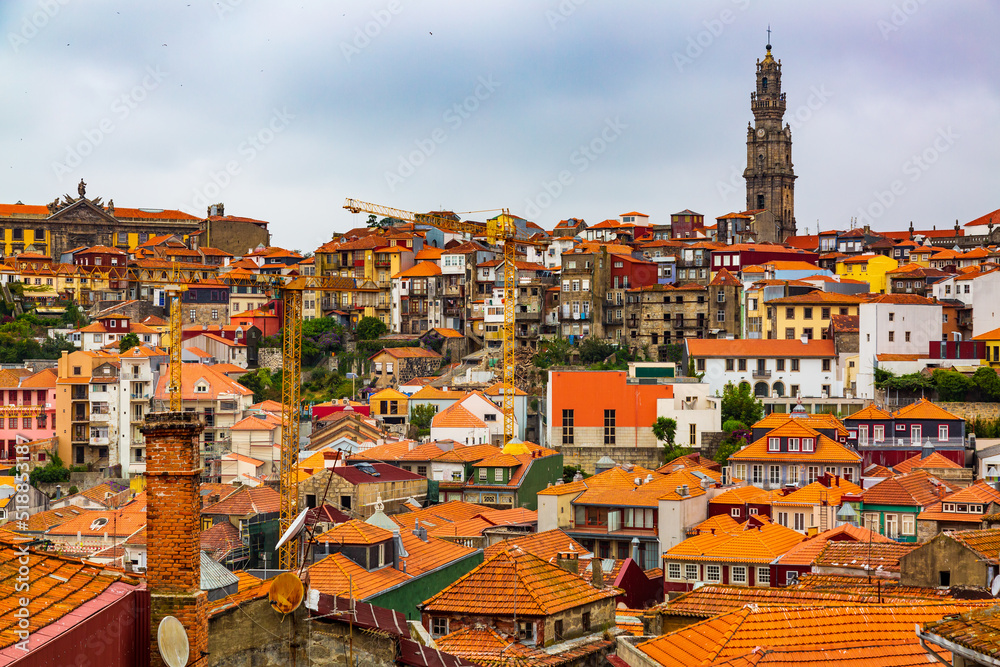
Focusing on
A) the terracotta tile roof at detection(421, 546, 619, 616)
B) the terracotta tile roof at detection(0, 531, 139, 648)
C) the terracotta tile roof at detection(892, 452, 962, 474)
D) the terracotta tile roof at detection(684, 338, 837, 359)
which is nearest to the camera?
the terracotta tile roof at detection(0, 531, 139, 648)

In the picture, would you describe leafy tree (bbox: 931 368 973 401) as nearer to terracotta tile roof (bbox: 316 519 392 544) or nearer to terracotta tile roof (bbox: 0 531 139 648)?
terracotta tile roof (bbox: 316 519 392 544)

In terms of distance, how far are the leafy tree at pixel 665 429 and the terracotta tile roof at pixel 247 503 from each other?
18610mm

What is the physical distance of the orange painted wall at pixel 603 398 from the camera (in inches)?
2184

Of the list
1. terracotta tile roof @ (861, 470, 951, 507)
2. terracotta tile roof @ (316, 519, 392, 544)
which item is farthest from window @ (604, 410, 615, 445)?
terracotta tile roof @ (316, 519, 392, 544)

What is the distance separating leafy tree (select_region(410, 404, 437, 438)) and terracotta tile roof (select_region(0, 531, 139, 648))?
49490mm

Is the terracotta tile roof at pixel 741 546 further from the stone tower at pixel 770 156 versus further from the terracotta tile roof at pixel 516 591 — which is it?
the stone tower at pixel 770 156

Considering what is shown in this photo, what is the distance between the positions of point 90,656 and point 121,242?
95830 millimetres

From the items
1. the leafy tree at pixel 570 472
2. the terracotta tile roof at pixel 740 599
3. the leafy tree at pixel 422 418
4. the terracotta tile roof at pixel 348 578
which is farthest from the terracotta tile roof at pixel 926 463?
the terracotta tile roof at pixel 740 599

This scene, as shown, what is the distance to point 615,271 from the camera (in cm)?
7381

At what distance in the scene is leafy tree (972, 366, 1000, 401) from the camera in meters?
53.7

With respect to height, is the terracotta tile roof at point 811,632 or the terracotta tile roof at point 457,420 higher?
the terracotta tile roof at point 811,632

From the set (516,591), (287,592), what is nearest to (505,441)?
(516,591)

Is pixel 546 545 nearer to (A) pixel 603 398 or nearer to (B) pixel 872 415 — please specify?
(B) pixel 872 415

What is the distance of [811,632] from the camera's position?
12609 millimetres
